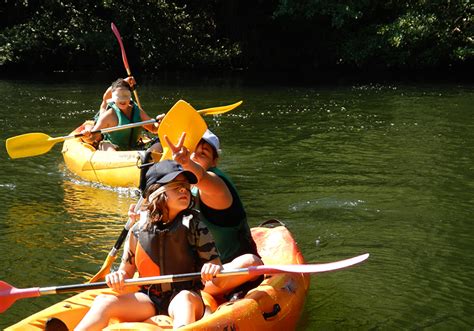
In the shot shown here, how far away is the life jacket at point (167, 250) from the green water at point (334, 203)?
3.16ft

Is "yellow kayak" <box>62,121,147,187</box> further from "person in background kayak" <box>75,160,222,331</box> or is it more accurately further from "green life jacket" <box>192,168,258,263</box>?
"person in background kayak" <box>75,160,222,331</box>

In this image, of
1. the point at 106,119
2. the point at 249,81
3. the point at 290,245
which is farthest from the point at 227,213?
the point at 249,81

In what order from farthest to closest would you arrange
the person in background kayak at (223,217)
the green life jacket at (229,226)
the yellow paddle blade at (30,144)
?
the yellow paddle blade at (30,144) < the green life jacket at (229,226) < the person in background kayak at (223,217)

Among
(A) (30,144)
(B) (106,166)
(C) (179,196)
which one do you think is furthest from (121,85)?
(C) (179,196)

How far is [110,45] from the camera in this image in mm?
17516

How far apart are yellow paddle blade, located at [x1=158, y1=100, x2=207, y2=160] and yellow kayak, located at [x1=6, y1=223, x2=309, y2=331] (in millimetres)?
756

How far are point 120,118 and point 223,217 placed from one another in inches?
157

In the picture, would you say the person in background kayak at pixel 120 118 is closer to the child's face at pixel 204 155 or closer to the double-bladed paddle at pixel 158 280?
the child's face at pixel 204 155

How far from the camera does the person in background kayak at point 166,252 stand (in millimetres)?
3264

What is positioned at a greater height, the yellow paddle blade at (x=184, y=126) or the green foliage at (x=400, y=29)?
the green foliage at (x=400, y=29)

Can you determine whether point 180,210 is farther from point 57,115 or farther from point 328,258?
point 57,115

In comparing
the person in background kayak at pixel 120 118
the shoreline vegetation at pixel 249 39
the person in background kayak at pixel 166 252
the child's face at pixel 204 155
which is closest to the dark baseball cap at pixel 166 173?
the person in background kayak at pixel 166 252

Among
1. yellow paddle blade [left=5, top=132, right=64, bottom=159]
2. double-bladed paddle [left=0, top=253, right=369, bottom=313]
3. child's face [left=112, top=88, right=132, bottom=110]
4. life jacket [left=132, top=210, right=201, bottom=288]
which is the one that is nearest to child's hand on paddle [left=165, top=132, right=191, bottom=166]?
life jacket [left=132, top=210, right=201, bottom=288]

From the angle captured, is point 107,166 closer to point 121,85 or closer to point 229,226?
point 121,85
